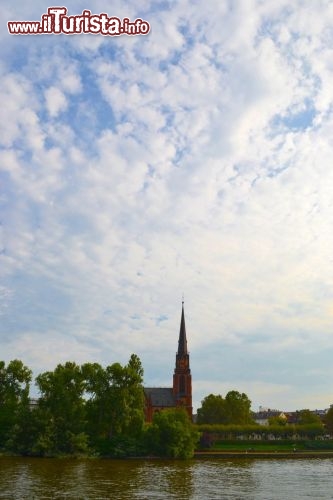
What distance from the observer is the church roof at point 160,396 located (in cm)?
18488

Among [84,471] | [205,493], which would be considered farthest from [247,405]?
[205,493]

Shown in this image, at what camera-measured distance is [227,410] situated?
175m

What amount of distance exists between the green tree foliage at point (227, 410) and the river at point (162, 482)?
319 feet

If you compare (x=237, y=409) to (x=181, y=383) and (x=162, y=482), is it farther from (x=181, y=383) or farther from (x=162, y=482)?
(x=162, y=482)

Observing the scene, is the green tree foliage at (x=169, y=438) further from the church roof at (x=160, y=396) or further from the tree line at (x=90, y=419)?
the church roof at (x=160, y=396)

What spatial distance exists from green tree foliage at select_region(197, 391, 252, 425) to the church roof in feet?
39.9

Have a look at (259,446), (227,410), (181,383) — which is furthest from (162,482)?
(181,383)

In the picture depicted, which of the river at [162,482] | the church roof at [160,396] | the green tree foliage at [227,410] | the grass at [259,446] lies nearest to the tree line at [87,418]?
the river at [162,482]

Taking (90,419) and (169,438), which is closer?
(169,438)

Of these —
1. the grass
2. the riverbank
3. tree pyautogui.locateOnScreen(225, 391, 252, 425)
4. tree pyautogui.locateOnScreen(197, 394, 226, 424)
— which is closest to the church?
tree pyautogui.locateOnScreen(197, 394, 226, 424)

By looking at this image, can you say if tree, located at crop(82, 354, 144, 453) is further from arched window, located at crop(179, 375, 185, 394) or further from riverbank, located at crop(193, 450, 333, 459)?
arched window, located at crop(179, 375, 185, 394)

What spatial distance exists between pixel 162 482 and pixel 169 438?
3612cm

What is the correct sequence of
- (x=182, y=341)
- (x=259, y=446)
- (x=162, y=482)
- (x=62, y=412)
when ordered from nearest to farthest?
(x=162, y=482) < (x=62, y=412) < (x=259, y=446) < (x=182, y=341)

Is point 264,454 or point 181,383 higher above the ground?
point 181,383
